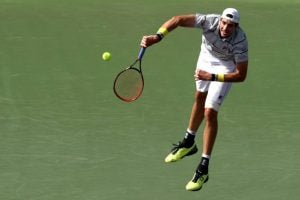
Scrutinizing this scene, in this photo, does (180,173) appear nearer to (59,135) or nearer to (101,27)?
(59,135)

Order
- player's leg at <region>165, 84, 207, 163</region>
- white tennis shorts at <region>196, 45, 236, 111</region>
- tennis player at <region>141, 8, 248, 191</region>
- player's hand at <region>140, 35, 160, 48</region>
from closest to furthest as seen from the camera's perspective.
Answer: player's hand at <region>140, 35, 160, 48</region> < tennis player at <region>141, 8, 248, 191</region> < white tennis shorts at <region>196, 45, 236, 111</region> < player's leg at <region>165, 84, 207, 163</region>

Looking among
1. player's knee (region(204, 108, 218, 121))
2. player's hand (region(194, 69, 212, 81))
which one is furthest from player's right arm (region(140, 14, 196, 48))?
player's knee (region(204, 108, 218, 121))

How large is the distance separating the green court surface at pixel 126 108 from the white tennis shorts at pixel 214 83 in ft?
6.19

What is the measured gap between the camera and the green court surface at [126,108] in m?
16.5

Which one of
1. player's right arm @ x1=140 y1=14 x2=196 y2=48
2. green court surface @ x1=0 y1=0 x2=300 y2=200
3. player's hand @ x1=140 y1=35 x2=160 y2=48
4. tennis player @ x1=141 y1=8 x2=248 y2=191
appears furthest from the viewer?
green court surface @ x1=0 y1=0 x2=300 y2=200

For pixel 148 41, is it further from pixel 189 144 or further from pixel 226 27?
pixel 189 144

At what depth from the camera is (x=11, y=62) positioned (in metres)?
20.7

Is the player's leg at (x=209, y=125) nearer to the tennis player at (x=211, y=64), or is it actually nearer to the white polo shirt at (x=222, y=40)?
the tennis player at (x=211, y=64)

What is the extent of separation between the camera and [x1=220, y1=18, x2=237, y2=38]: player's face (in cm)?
1453

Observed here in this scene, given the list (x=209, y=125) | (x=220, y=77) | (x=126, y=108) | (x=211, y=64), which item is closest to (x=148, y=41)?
(x=220, y=77)

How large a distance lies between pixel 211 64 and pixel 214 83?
30 centimetres

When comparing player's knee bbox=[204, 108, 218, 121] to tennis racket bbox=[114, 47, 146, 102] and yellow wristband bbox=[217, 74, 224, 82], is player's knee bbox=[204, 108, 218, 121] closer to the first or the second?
yellow wristband bbox=[217, 74, 224, 82]

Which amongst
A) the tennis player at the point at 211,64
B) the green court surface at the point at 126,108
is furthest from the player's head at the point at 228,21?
the green court surface at the point at 126,108

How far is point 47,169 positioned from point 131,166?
4.68 ft
